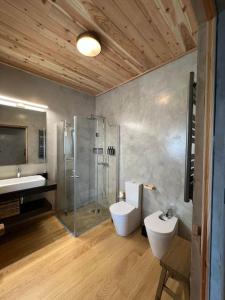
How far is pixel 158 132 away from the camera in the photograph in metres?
→ 2.16

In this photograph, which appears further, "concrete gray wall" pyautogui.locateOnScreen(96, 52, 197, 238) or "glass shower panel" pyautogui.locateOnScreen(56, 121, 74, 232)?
"glass shower panel" pyautogui.locateOnScreen(56, 121, 74, 232)

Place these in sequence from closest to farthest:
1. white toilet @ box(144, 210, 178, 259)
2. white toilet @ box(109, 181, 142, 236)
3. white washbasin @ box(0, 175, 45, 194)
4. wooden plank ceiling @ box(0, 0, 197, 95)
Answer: wooden plank ceiling @ box(0, 0, 197, 95) < white toilet @ box(144, 210, 178, 259) < white washbasin @ box(0, 175, 45, 194) < white toilet @ box(109, 181, 142, 236)

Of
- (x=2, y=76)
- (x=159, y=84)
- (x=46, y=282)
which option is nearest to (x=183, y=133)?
(x=159, y=84)

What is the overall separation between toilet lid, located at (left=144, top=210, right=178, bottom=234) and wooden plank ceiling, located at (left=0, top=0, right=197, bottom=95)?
217 cm

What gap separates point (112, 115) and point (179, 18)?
69.8 inches

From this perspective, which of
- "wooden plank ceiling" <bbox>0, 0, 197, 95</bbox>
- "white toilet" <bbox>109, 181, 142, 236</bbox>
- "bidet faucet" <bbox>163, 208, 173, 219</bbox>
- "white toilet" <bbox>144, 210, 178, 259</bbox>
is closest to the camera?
"wooden plank ceiling" <bbox>0, 0, 197, 95</bbox>

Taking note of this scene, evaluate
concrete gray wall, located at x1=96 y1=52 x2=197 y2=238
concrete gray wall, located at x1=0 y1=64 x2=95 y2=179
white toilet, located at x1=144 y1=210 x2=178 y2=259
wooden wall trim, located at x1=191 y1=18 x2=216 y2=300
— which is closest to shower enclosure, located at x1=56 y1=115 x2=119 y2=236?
concrete gray wall, located at x1=0 y1=64 x2=95 y2=179

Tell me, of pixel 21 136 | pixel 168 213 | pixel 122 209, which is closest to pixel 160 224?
pixel 168 213

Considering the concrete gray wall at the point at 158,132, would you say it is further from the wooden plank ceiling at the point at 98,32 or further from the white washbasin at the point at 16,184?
the white washbasin at the point at 16,184

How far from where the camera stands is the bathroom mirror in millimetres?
2195

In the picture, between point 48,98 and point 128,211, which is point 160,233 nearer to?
point 128,211

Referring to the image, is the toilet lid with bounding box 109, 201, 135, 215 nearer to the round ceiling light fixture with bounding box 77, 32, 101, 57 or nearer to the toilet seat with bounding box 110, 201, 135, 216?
the toilet seat with bounding box 110, 201, 135, 216

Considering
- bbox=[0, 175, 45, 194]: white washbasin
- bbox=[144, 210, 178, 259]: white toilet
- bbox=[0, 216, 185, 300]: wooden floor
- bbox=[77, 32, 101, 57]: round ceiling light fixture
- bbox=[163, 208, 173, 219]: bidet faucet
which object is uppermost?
bbox=[77, 32, 101, 57]: round ceiling light fixture

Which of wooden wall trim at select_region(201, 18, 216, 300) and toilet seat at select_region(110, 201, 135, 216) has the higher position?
wooden wall trim at select_region(201, 18, 216, 300)
